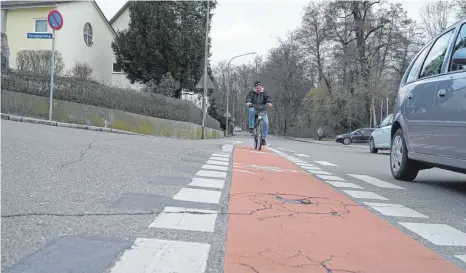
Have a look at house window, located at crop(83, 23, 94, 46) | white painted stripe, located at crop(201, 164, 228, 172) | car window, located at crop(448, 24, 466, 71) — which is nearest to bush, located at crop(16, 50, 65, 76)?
house window, located at crop(83, 23, 94, 46)

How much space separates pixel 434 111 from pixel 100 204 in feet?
14.4

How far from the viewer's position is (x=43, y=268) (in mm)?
2426

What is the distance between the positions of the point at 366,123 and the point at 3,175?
1852 inches

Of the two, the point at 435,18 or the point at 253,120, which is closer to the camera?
the point at 253,120

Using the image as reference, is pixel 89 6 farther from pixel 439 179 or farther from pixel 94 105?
pixel 439 179

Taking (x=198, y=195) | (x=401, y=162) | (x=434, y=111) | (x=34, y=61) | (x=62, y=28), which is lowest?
(x=198, y=195)

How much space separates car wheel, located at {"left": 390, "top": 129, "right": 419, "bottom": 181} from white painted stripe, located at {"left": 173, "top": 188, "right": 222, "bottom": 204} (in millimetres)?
3460

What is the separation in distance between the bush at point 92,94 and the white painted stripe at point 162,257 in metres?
13.2

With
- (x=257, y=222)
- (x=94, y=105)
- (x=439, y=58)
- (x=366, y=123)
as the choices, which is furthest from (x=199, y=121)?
(x=366, y=123)

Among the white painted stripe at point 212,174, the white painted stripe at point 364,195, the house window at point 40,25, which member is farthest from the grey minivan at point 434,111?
the house window at point 40,25

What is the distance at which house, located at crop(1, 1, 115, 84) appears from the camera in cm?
2641

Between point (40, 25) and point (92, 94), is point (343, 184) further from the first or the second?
point (40, 25)

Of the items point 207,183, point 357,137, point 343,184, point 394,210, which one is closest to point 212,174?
point 207,183

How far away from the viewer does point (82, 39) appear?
28.9 m
